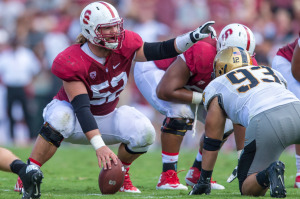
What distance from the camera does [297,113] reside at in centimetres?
451

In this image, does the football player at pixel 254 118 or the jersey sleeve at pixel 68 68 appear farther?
the jersey sleeve at pixel 68 68

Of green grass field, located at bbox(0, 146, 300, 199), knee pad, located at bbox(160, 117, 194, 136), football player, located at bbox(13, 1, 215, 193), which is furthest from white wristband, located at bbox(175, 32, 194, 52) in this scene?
green grass field, located at bbox(0, 146, 300, 199)

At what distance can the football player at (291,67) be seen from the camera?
598cm

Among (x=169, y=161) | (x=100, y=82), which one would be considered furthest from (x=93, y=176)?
(x=100, y=82)

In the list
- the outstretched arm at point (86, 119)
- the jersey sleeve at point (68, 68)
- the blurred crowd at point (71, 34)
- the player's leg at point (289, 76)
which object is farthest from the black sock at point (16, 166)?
the blurred crowd at point (71, 34)

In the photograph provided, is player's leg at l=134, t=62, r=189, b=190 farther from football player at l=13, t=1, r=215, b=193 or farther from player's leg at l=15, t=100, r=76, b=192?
player's leg at l=15, t=100, r=76, b=192

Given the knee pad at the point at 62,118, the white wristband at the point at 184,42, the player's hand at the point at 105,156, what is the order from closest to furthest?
the player's hand at the point at 105,156 < the knee pad at the point at 62,118 < the white wristband at the point at 184,42

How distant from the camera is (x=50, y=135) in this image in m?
5.25

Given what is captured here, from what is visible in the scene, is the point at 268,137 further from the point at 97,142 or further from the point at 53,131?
the point at 53,131

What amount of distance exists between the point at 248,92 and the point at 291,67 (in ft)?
5.20

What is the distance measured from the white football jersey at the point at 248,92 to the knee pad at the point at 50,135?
1356 mm

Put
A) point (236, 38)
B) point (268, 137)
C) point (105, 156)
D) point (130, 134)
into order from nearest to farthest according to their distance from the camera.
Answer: point (268, 137) < point (105, 156) < point (130, 134) < point (236, 38)

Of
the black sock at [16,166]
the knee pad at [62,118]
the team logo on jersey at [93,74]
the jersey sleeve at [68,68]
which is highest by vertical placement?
the jersey sleeve at [68,68]

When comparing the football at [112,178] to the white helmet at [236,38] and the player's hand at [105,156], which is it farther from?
the white helmet at [236,38]
